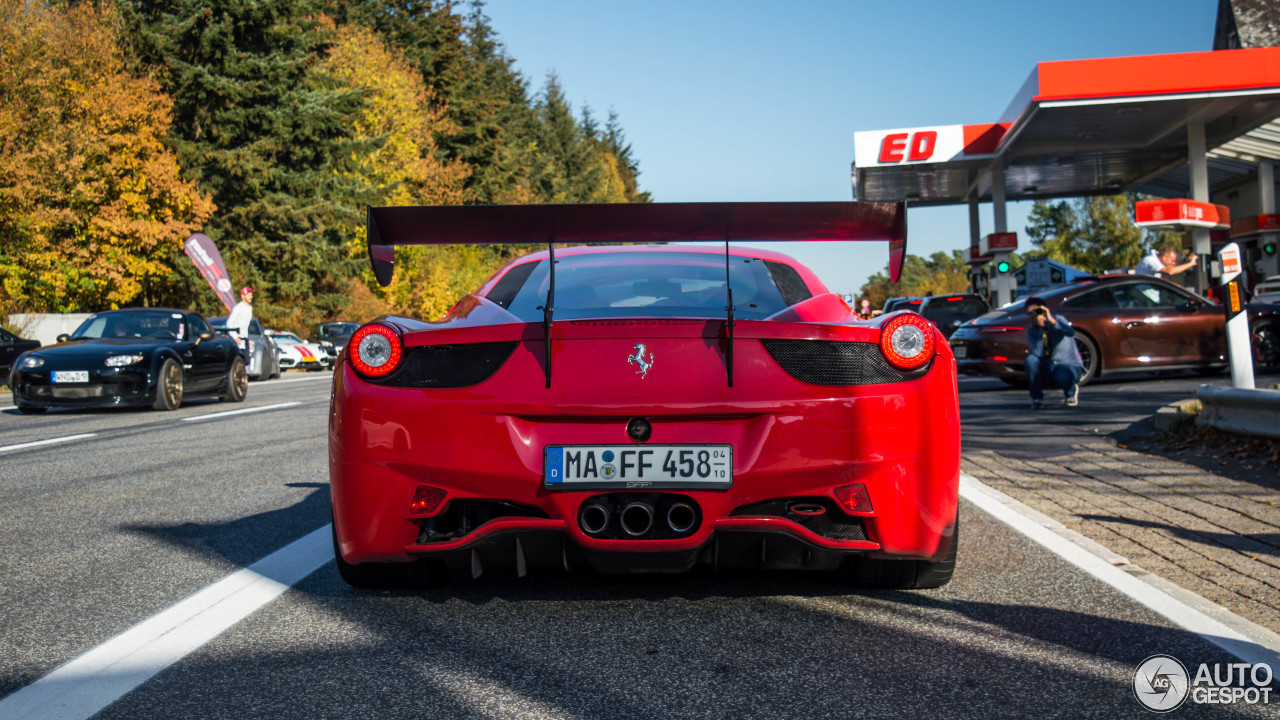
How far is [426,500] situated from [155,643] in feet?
2.95

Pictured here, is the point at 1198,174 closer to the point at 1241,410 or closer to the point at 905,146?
the point at 905,146

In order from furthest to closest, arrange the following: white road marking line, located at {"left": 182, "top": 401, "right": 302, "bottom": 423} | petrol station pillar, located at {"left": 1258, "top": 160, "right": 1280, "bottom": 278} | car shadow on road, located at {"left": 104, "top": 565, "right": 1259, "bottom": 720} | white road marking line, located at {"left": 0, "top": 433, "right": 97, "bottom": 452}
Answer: petrol station pillar, located at {"left": 1258, "top": 160, "right": 1280, "bottom": 278}
white road marking line, located at {"left": 182, "top": 401, "right": 302, "bottom": 423}
white road marking line, located at {"left": 0, "top": 433, "right": 97, "bottom": 452}
car shadow on road, located at {"left": 104, "top": 565, "right": 1259, "bottom": 720}

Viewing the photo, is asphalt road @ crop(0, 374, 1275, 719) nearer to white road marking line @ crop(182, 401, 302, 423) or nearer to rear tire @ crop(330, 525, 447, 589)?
rear tire @ crop(330, 525, 447, 589)

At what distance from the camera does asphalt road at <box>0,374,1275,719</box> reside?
2.64 meters

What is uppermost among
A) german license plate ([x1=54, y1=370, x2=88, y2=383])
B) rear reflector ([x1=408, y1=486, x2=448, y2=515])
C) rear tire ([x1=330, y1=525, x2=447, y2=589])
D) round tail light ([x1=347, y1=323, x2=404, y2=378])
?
round tail light ([x1=347, y1=323, x2=404, y2=378])

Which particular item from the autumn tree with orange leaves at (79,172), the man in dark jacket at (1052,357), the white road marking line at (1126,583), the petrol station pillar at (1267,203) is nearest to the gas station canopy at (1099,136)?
the petrol station pillar at (1267,203)

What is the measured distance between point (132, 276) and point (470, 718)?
111ft

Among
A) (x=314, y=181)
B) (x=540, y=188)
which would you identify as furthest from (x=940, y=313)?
(x=540, y=188)

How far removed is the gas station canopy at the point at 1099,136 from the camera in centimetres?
2616

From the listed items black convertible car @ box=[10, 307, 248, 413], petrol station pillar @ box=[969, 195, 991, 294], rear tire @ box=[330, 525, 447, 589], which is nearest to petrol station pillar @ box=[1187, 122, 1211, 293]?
petrol station pillar @ box=[969, 195, 991, 294]

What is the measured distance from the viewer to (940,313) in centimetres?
2397

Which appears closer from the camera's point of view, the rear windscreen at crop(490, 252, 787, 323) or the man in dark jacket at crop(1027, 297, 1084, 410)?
the rear windscreen at crop(490, 252, 787, 323)

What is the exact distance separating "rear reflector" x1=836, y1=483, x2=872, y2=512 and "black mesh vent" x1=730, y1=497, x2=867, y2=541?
0.03 m

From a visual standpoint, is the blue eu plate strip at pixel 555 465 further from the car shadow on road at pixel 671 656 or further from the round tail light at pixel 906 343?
the round tail light at pixel 906 343
